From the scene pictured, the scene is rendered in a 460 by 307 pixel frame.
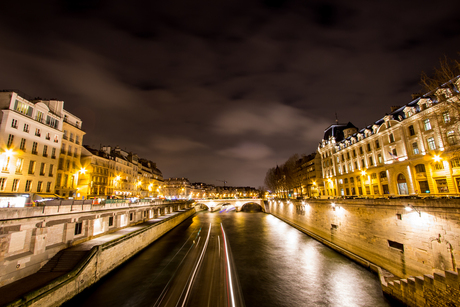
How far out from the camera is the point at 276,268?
2292 centimetres

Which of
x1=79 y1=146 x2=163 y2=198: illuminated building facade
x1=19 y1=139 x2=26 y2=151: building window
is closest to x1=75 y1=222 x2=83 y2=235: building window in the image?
x1=19 y1=139 x2=26 y2=151: building window

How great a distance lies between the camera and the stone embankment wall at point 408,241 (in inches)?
506

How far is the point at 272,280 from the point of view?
65.0 ft

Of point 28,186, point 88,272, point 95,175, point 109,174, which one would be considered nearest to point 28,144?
point 28,186

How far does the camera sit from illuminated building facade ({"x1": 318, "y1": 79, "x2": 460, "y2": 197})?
1141 inches

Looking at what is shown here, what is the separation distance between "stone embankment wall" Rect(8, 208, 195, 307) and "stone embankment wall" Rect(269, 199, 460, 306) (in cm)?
2366

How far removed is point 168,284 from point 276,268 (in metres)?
12.0

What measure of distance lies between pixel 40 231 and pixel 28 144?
2137cm

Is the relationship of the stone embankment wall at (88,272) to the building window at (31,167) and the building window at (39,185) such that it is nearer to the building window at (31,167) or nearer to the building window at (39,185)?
the building window at (39,185)

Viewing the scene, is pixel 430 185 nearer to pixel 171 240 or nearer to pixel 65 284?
pixel 171 240

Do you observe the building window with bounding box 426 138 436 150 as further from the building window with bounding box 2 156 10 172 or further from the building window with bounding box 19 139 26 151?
the building window with bounding box 2 156 10 172

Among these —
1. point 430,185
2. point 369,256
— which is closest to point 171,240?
point 369,256

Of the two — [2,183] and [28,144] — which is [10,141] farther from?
[2,183]

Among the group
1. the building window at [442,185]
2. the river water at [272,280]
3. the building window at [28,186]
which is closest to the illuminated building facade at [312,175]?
the building window at [442,185]
